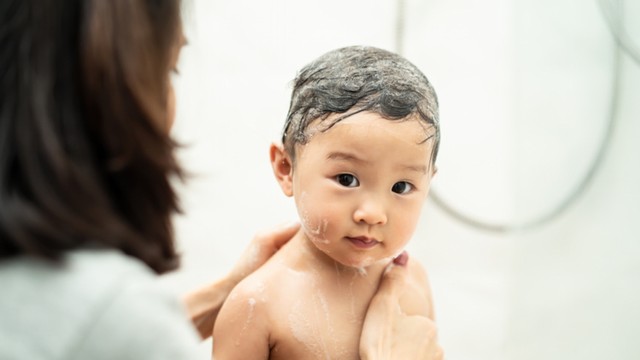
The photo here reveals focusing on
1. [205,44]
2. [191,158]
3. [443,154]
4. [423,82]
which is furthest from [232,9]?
[423,82]

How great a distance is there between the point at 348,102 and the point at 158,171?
29cm

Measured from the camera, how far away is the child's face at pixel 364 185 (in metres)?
0.91

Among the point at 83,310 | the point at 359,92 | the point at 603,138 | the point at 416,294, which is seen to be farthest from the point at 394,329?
the point at 603,138

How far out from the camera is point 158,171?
72 centimetres

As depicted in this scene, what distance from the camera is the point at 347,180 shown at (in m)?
0.93

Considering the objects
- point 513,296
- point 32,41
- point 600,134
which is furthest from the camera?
point 513,296

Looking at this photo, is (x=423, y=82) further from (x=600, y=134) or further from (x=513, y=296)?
(x=513, y=296)

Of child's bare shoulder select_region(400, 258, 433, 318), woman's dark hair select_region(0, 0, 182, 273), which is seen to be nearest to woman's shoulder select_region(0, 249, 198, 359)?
woman's dark hair select_region(0, 0, 182, 273)

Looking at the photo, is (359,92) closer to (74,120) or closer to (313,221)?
(313,221)

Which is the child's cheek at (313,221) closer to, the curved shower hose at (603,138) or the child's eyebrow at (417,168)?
the child's eyebrow at (417,168)

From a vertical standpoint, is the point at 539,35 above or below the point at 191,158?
above

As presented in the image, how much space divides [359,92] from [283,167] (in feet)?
0.52

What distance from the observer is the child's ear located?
101 centimetres

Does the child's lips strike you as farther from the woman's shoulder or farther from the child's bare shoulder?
the woman's shoulder
